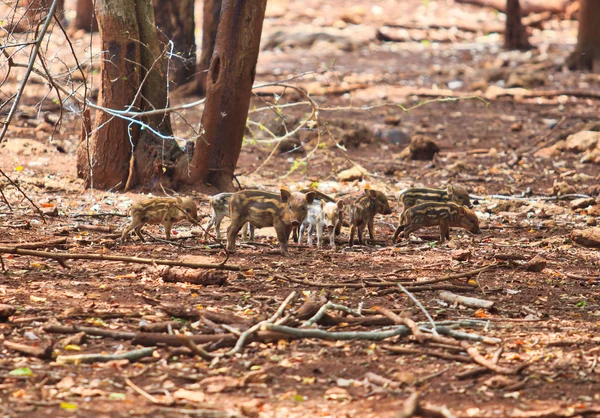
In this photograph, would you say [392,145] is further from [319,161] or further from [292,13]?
[292,13]

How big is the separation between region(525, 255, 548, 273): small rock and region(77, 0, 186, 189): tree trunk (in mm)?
5305

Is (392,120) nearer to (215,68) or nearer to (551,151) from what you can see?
(551,151)

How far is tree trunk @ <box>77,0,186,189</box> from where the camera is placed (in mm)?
12000

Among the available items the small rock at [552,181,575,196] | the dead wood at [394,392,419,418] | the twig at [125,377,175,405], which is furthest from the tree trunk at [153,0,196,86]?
the dead wood at [394,392,419,418]

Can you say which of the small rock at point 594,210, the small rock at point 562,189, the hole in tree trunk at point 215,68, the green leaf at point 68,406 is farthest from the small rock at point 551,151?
the green leaf at point 68,406

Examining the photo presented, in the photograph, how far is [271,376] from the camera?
558 centimetres

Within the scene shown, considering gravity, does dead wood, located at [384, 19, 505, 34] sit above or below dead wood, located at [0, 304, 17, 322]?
above

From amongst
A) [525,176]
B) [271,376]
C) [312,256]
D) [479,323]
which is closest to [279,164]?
[525,176]

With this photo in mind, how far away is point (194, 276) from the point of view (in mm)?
7727

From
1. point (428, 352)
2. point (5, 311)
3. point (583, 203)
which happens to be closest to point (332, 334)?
point (428, 352)

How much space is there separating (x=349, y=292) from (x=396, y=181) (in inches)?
282

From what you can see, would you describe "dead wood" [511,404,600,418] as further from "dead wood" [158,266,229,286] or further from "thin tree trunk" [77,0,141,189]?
"thin tree trunk" [77,0,141,189]

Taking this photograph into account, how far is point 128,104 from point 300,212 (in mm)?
4031

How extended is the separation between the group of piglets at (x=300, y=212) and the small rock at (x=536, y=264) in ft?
5.89
